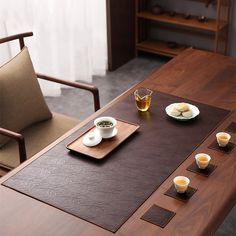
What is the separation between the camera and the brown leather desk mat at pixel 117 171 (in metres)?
1.88

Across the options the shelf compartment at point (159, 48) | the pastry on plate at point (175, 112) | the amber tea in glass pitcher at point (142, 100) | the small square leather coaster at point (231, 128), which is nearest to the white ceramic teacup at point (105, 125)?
the amber tea in glass pitcher at point (142, 100)

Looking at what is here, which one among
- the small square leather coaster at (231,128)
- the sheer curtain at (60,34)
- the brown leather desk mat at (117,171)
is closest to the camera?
the brown leather desk mat at (117,171)

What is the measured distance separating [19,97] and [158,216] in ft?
3.87

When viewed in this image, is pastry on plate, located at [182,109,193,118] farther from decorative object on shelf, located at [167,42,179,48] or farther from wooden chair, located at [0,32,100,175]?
decorative object on shelf, located at [167,42,179,48]

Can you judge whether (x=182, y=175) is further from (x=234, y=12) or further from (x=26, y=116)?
(x=234, y=12)

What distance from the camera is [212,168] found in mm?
2076

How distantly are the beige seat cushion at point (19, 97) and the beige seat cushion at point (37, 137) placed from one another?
4 centimetres

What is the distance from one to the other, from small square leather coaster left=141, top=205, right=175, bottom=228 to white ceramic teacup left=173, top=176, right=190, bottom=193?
4.3 inches

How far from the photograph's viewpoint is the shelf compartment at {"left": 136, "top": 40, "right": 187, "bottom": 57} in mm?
4676

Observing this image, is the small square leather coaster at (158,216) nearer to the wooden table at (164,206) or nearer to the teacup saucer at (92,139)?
the wooden table at (164,206)

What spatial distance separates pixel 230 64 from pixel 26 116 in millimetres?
1222

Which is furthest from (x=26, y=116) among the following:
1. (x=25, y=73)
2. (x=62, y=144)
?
(x=62, y=144)

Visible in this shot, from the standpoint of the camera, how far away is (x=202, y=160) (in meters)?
2.05

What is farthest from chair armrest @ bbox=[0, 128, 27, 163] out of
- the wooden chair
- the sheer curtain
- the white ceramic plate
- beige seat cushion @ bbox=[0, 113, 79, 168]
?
the sheer curtain
